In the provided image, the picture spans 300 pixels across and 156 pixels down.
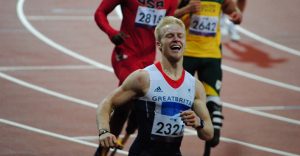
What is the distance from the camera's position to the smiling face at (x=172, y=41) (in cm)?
676

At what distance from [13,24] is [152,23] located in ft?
21.8

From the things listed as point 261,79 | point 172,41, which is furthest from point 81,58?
point 172,41

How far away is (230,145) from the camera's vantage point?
1080 centimetres

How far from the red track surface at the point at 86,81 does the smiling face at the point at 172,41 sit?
3.61m

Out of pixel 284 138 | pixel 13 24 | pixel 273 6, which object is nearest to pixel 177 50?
pixel 284 138

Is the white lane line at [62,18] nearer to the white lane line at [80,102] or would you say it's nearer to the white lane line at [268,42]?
the white lane line at [268,42]

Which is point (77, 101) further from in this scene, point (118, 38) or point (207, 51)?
point (118, 38)

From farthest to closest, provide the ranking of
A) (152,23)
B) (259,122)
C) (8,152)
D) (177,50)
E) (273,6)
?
(273,6), (259,122), (8,152), (152,23), (177,50)

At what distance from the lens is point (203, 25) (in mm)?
9898

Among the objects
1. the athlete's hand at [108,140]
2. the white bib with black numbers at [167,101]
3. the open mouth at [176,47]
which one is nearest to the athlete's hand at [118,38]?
the white bib with black numbers at [167,101]

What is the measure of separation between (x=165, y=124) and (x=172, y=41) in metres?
0.66

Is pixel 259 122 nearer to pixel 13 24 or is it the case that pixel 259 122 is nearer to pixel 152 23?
pixel 152 23

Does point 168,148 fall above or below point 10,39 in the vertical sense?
above

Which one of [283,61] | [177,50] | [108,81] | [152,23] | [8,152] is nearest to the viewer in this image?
[177,50]
